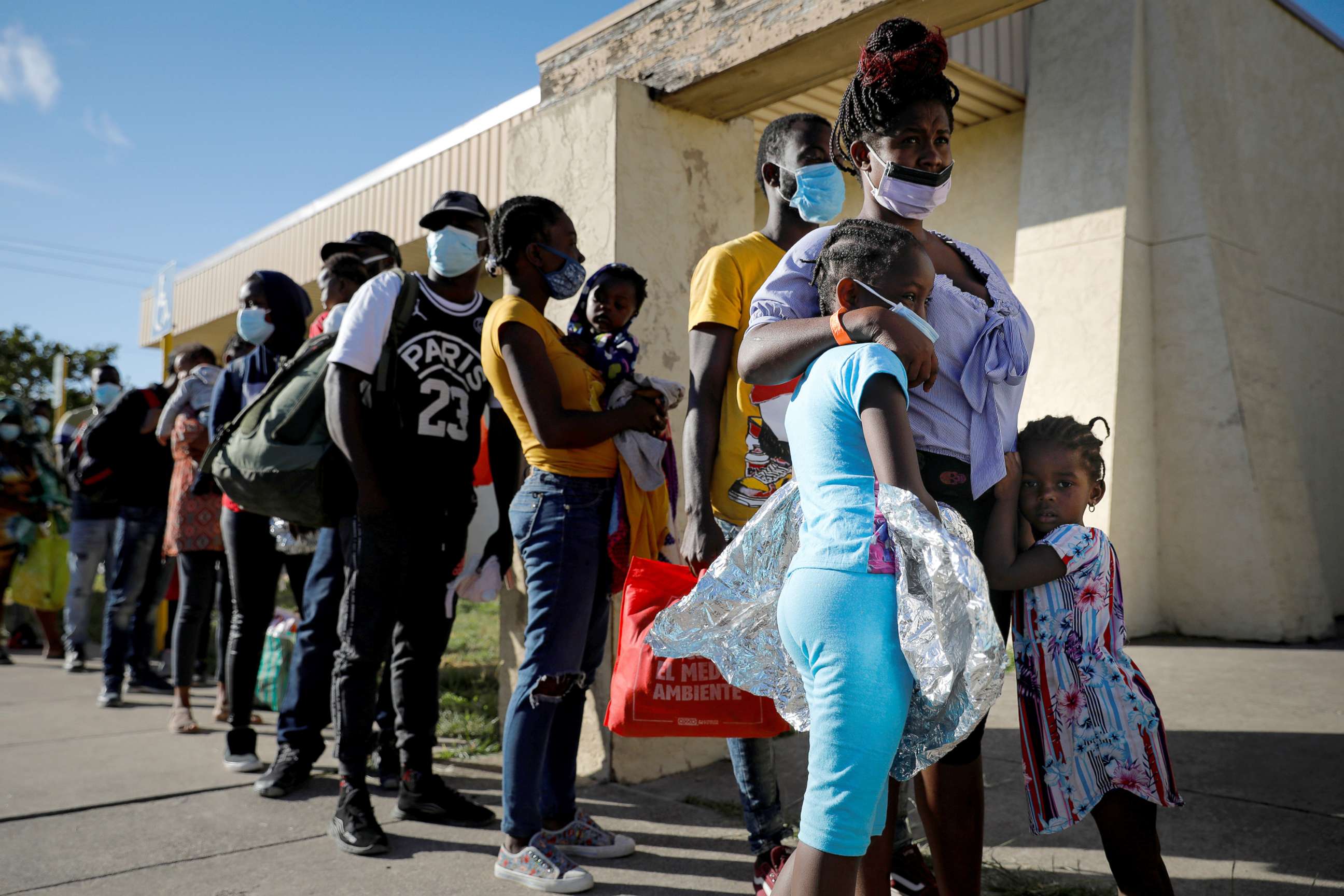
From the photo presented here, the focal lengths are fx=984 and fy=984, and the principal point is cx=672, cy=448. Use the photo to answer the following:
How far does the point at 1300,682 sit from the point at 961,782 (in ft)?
13.3

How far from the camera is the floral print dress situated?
6.75 feet

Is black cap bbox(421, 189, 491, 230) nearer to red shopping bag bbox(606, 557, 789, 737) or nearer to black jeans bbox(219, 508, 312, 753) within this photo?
black jeans bbox(219, 508, 312, 753)

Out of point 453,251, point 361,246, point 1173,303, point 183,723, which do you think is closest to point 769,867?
point 453,251

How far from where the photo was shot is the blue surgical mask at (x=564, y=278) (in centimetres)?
305

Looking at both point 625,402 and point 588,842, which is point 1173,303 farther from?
point 588,842

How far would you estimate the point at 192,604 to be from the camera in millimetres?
4738

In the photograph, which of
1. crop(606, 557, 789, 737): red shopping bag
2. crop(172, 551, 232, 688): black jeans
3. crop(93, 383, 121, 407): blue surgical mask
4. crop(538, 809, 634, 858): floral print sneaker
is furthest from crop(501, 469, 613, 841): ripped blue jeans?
crop(93, 383, 121, 407): blue surgical mask

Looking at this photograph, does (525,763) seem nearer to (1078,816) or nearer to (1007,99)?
(1078,816)

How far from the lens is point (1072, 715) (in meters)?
2.13

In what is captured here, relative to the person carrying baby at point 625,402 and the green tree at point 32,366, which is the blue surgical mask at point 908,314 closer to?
the person carrying baby at point 625,402

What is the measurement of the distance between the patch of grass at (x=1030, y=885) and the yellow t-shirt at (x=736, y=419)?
4.00 ft

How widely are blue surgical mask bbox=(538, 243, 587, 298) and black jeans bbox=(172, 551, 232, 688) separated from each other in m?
2.57

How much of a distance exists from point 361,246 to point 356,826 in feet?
7.57

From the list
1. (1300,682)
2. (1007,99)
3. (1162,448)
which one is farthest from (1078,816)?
(1007,99)
